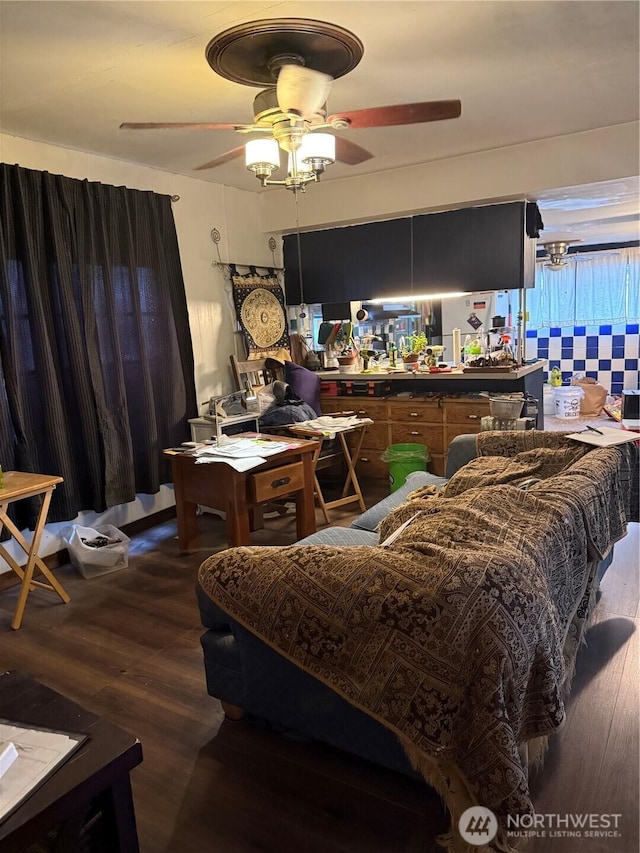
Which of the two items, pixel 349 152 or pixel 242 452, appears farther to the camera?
pixel 242 452

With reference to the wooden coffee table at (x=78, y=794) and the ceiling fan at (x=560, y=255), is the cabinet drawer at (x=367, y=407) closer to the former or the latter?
the wooden coffee table at (x=78, y=794)

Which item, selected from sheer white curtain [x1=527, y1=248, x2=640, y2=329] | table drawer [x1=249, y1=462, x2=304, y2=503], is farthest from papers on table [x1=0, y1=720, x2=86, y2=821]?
sheer white curtain [x1=527, y1=248, x2=640, y2=329]

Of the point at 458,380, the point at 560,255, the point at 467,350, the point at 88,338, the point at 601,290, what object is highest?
the point at 560,255

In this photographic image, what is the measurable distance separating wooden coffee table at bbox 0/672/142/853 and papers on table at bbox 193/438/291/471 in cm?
181

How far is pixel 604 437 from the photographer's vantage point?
9.36 ft

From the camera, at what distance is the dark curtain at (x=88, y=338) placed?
11.3 ft

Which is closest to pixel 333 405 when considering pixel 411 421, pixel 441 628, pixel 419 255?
pixel 411 421

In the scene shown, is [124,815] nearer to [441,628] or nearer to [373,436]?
[441,628]

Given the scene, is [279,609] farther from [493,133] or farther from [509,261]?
[509,261]

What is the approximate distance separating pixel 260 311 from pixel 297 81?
3024mm

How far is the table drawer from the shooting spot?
3.43m

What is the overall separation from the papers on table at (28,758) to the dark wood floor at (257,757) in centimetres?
55

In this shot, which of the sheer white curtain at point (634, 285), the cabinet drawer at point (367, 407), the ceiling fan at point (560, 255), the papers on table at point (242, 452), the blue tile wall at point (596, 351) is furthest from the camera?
the blue tile wall at point (596, 351)

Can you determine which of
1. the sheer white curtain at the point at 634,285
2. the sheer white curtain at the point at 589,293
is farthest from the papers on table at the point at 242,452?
the sheer white curtain at the point at 634,285
